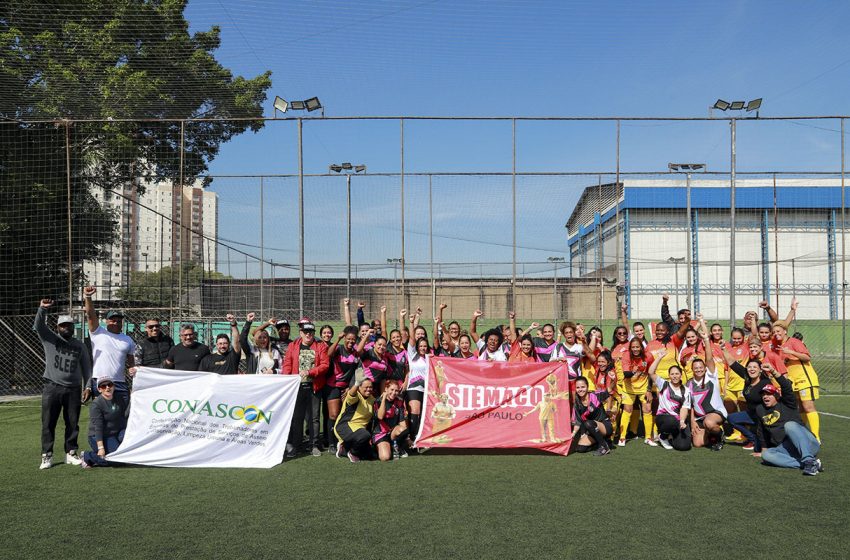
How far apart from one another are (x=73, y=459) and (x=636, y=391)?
6953 millimetres

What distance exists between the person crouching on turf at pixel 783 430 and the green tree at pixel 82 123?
10742mm

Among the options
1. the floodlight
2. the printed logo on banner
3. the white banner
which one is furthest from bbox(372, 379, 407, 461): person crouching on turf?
the floodlight

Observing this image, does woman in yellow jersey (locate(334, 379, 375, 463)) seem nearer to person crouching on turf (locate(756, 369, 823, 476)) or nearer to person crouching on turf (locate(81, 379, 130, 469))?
person crouching on turf (locate(81, 379, 130, 469))

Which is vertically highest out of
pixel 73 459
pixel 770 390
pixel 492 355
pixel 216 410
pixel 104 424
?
pixel 492 355

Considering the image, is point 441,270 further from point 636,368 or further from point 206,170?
point 636,368

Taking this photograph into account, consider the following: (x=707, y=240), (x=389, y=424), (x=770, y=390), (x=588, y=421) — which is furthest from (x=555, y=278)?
(x=389, y=424)

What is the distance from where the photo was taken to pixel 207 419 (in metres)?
7.76

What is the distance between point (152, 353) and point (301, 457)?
2.49m

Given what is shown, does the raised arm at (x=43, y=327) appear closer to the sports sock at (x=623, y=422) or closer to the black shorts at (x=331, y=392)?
the black shorts at (x=331, y=392)

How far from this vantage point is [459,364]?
28.7 feet

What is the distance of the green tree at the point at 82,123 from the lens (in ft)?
49.8

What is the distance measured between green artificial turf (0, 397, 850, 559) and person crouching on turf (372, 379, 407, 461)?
0.28 metres

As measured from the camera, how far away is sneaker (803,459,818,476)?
6.90m

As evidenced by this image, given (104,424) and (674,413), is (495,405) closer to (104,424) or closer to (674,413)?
(674,413)
